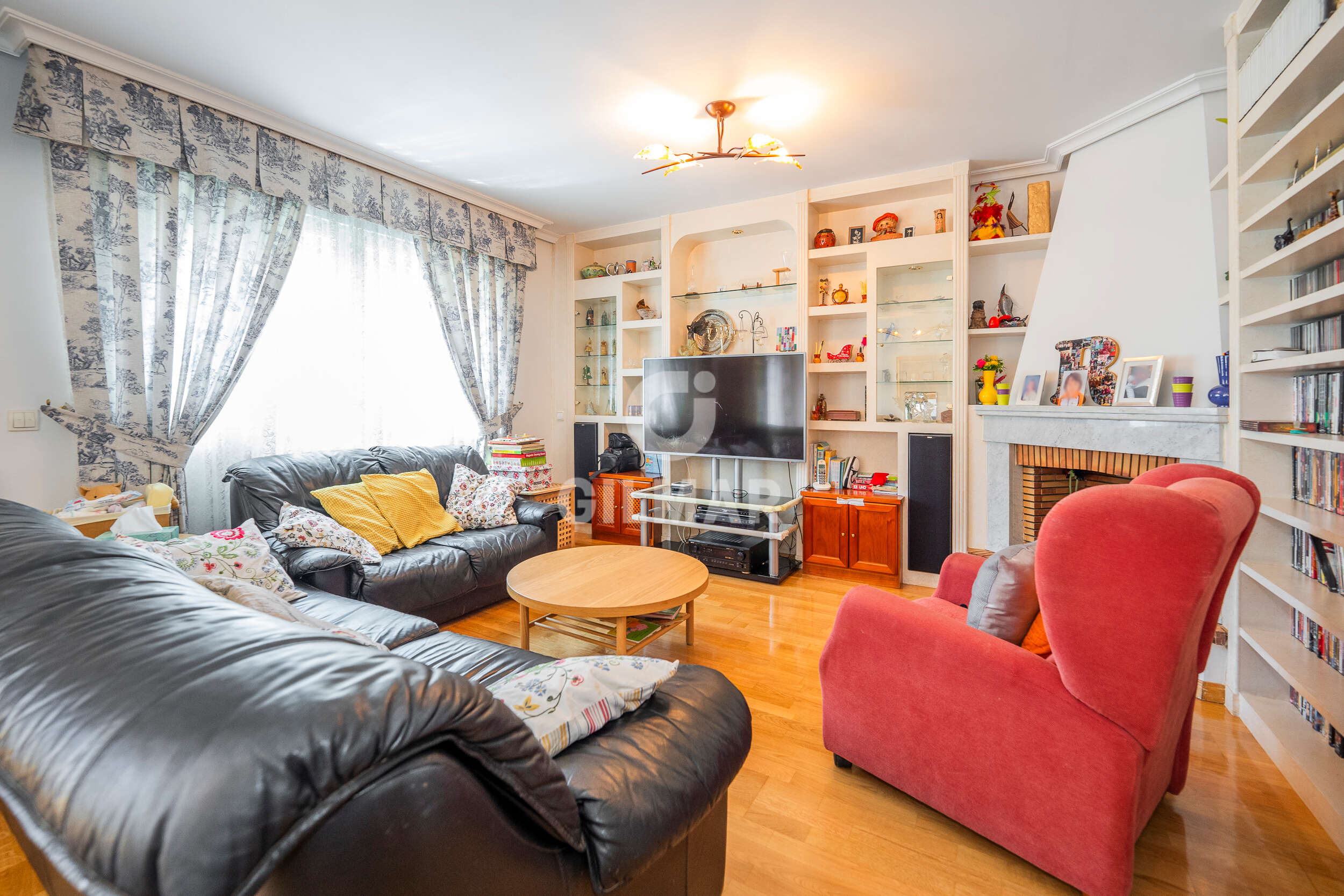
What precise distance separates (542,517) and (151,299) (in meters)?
2.22

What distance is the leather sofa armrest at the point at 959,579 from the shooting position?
2305 mm

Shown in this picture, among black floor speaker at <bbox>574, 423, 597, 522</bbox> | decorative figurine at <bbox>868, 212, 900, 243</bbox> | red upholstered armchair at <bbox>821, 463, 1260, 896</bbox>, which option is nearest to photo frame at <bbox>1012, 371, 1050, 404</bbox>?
decorative figurine at <bbox>868, 212, 900, 243</bbox>

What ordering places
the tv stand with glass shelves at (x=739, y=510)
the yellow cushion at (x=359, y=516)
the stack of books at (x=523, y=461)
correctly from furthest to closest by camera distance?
the stack of books at (x=523, y=461), the tv stand with glass shelves at (x=739, y=510), the yellow cushion at (x=359, y=516)

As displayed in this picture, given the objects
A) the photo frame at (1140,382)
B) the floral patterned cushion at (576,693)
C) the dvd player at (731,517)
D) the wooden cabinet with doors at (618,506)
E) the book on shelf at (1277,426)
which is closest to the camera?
the floral patterned cushion at (576,693)

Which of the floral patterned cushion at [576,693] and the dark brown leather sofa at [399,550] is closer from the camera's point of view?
the floral patterned cushion at [576,693]

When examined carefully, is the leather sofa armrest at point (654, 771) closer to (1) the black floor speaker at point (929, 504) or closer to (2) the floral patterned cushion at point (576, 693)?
(2) the floral patterned cushion at point (576, 693)

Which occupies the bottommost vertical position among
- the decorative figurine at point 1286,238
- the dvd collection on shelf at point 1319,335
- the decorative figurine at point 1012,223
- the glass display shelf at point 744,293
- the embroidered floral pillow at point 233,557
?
the embroidered floral pillow at point 233,557

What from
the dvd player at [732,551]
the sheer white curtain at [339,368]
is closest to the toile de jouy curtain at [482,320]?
the sheer white curtain at [339,368]

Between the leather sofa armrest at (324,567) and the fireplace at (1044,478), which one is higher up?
the fireplace at (1044,478)

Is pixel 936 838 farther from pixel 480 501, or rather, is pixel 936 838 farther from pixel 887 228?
pixel 887 228

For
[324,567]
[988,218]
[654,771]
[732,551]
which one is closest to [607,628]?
[324,567]

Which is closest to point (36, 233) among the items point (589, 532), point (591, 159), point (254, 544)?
point (254, 544)

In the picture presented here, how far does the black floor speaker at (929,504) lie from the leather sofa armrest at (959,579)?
1450mm

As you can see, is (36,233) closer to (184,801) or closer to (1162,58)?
(184,801)
